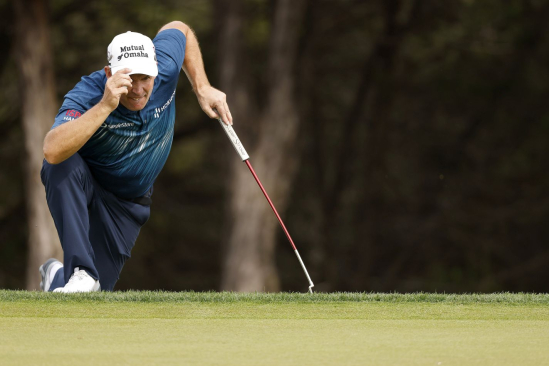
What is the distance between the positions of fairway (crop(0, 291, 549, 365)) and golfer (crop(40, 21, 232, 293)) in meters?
0.63

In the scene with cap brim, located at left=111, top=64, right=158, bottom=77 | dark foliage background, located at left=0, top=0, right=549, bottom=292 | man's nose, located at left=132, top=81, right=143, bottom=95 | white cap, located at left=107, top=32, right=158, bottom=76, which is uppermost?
white cap, located at left=107, top=32, right=158, bottom=76

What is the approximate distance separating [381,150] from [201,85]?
10276mm

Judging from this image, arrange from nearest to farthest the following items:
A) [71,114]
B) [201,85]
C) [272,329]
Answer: [272,329] → [71,114] → [201,85]

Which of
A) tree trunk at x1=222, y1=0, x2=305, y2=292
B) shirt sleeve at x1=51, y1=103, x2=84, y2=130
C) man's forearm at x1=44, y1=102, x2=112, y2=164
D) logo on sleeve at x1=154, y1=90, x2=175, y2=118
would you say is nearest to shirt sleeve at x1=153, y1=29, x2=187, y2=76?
logo on sleeve at x1=154, y1=90, x2=175, y2=118

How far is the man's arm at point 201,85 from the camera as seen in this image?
512 cm

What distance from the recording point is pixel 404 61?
15125 mm

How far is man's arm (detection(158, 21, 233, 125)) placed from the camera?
5.12 meters

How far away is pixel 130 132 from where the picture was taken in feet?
15.4

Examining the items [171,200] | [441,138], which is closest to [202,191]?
[171,200]

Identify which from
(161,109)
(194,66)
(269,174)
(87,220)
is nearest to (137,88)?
(161,109)

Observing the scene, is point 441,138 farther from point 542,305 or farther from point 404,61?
point 542,305

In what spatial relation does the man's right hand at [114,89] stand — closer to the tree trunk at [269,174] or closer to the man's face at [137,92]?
the man's face at [137,92]

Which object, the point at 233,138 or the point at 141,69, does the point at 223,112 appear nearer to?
the point at 233,138

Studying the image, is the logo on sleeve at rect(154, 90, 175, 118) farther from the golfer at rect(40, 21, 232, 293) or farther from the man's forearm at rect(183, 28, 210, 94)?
the man's forearm at rect(183, 28, 210, 94)
